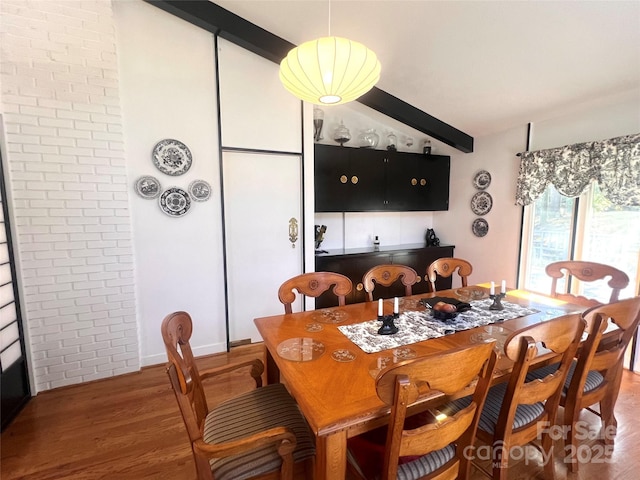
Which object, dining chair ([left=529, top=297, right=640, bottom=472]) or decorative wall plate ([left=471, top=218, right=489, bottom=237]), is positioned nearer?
dining chair ([left=529, top=297, right=640, bottom=472])

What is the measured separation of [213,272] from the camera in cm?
291

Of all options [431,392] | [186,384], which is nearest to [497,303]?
[431,392]

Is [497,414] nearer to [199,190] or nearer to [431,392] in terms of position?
[431,392]

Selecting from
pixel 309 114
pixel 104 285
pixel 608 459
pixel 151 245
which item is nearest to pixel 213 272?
pixel 151 245

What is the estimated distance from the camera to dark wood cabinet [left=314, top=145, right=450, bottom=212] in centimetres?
348

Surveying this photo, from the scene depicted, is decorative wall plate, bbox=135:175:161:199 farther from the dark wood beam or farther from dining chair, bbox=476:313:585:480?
dining chair, bbox=476:313:585:480

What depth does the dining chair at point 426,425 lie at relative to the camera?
887 millimetres

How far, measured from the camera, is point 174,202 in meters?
2.67

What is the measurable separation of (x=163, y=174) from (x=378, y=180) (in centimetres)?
245

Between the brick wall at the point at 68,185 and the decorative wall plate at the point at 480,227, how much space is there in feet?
13.1

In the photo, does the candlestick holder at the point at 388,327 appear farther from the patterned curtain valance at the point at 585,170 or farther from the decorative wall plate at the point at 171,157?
the patterned curtain valance at the point at 585,170

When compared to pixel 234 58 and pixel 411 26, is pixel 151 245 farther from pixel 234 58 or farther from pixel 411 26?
pixel 411 26

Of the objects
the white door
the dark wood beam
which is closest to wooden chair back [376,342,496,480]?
the white door

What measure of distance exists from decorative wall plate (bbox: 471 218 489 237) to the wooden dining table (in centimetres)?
175
